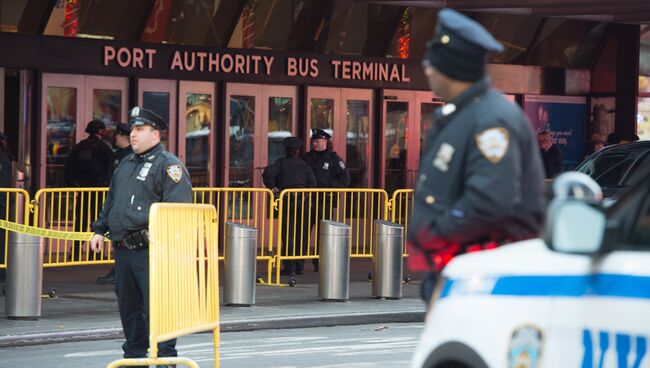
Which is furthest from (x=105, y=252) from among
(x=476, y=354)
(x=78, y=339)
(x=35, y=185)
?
(x=476, y=354)

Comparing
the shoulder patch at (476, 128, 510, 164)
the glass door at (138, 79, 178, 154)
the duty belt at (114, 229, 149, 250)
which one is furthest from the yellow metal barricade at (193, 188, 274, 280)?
the shoulder patch at (476, 128, 510, 164)

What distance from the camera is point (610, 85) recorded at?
26375mm

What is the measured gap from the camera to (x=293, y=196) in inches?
672

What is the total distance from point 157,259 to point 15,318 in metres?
5.41

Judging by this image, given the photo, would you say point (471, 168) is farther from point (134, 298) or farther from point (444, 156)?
point (134, 298)

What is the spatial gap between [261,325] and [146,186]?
4.39 meters

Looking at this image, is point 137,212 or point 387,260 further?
point 387,260

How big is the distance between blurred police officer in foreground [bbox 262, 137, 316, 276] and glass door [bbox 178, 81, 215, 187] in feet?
10.8

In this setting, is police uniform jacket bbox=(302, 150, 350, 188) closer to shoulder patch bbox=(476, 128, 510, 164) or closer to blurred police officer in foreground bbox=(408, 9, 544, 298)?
blurred police officer in foreground bbox=(408, 9, 544, 298)

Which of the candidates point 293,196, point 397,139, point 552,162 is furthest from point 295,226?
point 397,139

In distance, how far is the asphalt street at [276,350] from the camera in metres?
11.0

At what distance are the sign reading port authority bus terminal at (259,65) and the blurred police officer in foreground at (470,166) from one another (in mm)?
15047

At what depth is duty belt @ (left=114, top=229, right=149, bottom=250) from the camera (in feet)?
30.5

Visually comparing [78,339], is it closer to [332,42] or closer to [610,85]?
[332,42]
